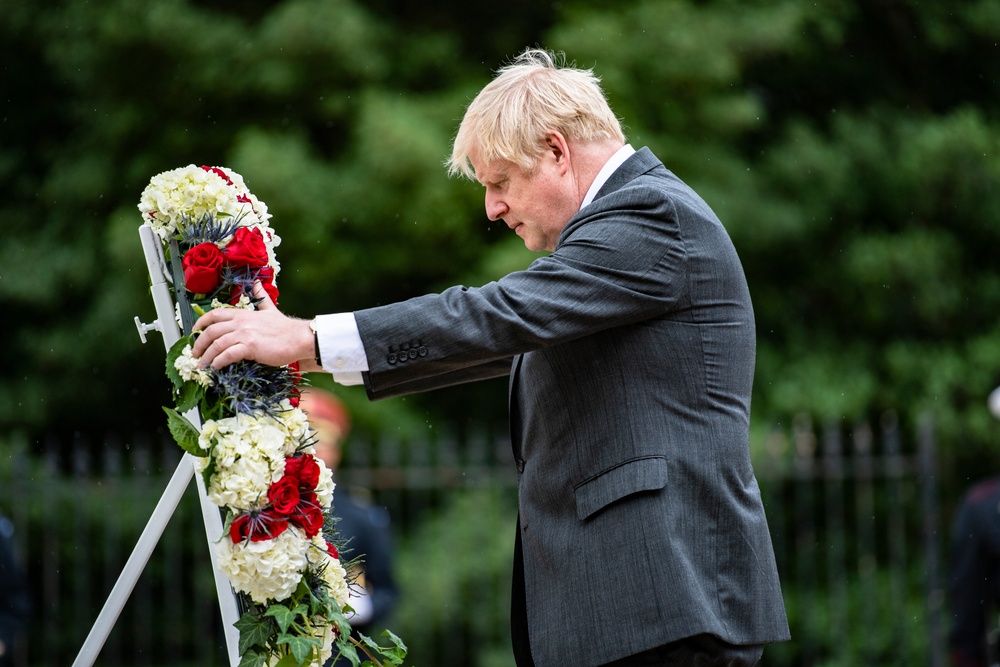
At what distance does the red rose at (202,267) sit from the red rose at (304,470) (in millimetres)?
384

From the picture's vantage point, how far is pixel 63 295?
9.45m

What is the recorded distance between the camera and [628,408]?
2398 mm

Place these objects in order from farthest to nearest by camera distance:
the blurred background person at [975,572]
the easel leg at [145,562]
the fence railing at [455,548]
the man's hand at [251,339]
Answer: the fence railing at [455,548] → the blurred background person at [975,572] → the easel leg at [145,562] → the man's hand at [251,339]

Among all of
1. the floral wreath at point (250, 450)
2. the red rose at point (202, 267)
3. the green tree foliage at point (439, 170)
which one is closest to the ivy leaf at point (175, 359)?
the floral wreath at point (250, 450)

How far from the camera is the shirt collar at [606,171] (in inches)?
102

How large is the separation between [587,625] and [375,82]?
7.33 meters

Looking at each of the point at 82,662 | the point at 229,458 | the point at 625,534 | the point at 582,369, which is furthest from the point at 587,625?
the point at 82,662

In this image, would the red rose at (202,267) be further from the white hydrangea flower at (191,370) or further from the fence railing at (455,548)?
the fence railing at (455,548)

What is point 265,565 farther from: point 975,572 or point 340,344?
point 975,572

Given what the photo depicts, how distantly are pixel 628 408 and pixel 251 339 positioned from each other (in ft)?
2.42

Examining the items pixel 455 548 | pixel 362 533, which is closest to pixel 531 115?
pixel 362 533

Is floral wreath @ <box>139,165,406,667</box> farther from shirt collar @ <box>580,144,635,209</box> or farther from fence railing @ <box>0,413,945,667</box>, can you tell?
fence railing @ <box>0,413,945,667</box>

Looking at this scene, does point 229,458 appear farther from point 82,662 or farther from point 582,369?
point 582,369

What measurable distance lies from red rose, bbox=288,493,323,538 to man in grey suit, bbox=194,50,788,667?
26 cm
